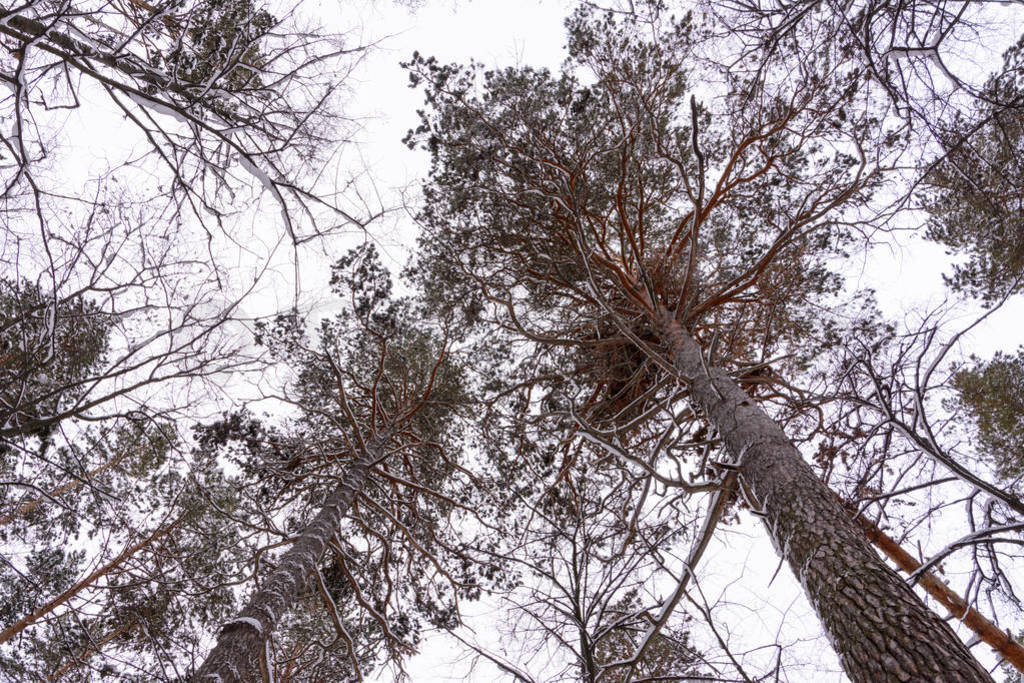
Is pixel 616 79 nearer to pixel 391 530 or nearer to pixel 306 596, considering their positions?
pixel 391 530

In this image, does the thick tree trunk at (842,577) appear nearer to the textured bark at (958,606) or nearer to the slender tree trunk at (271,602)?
the textured bark at (958,606)

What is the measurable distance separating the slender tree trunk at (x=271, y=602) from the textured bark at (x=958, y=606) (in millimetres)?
3705

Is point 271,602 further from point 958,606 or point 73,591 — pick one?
point 958,606

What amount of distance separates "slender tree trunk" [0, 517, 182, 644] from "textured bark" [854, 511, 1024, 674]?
247 inches

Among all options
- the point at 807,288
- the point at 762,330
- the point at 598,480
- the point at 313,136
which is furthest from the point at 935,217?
the point at 313,136

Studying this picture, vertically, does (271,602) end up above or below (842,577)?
above

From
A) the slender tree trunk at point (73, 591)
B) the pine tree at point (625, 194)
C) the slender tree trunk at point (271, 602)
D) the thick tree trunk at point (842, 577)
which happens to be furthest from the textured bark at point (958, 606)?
the slender tree trunk at point (73, 591)

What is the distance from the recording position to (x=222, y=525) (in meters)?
5.71

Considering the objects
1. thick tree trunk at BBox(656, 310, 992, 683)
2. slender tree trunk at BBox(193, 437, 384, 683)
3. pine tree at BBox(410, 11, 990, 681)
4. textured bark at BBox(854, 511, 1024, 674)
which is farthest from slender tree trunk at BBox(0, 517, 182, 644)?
textured bark at BBox(854, 511, 1024, 674)

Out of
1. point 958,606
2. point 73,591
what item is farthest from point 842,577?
point 73,591

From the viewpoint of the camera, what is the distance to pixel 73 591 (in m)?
4.50

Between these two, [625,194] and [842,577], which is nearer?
[842,577]

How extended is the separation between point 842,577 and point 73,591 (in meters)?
6.23

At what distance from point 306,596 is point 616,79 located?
6.69 m
